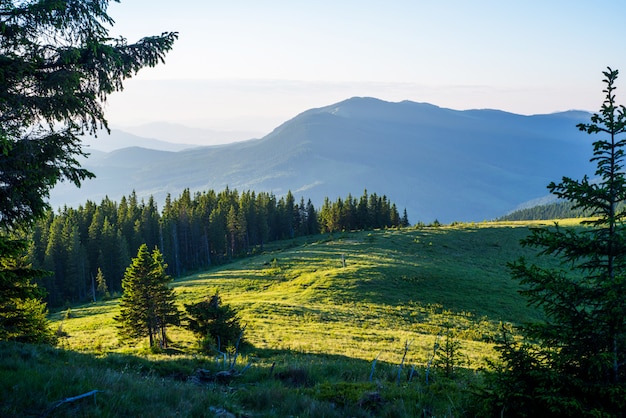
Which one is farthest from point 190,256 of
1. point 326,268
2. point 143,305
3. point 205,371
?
point 205,371

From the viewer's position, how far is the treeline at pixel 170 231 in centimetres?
7100

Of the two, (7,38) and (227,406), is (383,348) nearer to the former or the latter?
(227,406)

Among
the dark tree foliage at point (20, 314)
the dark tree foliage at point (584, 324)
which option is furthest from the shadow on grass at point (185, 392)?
the dark tree foliage at point (584, 324)

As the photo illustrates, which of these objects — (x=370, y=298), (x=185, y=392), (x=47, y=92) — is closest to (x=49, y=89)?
(x=47, y=92)

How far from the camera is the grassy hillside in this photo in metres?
7.93

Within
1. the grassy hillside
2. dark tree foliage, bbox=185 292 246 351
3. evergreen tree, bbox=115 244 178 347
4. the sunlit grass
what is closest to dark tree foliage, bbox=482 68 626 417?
the grassy hillside

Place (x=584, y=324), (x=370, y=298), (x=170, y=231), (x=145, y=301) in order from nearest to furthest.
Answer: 1. (x=584, y=324)
2. (x=145, y=301)
3. (x=370, y=298)
4. (x=170, y=231)

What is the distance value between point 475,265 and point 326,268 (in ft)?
67.6

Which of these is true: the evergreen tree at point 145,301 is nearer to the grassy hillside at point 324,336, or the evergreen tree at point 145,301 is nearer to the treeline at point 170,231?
the grassy hillside at point 324,336

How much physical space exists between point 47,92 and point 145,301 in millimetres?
17594

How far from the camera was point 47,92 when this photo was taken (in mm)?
8172

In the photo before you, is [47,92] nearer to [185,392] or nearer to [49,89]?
[49,89]

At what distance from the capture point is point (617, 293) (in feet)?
21.3

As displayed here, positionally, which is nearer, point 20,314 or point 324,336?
point 20,314
